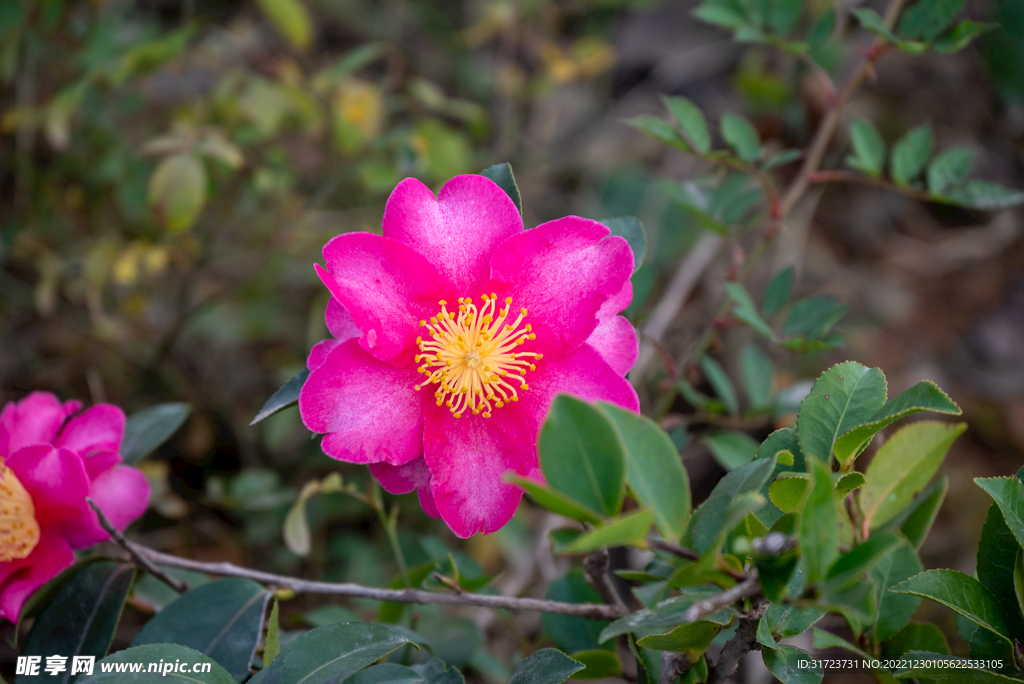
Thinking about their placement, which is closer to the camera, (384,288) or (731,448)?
(384,288)

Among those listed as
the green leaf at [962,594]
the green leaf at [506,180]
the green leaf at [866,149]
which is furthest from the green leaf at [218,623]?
the green leaf at [866,149]

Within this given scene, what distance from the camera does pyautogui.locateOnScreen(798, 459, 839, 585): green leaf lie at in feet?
1.46

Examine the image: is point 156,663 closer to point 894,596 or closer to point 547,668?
point 547,668

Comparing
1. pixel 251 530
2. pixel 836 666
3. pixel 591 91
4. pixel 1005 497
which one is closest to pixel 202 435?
pixel 251 530

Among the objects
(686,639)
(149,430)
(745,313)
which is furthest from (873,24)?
(149,430)

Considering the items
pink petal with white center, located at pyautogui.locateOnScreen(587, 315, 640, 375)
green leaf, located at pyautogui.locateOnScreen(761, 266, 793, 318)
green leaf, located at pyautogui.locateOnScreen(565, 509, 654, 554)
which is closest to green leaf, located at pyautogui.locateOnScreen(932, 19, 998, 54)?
green leaf, located at pyautogui.locateOnScreen(761, 266, 793, 318)

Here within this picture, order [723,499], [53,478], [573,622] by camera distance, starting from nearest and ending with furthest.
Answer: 1. [723,499]
2. [53,478]
3. [573,622]

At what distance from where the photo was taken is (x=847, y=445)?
595mm

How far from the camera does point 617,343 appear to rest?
2.31 ft

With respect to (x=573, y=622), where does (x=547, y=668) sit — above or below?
above

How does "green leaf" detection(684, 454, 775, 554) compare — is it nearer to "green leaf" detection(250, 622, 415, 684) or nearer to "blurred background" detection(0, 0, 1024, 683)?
"green leaf" detection(250, 622, 415, 684)

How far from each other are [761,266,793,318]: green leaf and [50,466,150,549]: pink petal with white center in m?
0.99

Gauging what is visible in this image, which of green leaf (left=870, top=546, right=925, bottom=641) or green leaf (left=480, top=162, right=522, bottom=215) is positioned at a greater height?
green leaf (left=480, top=162, right=522, bottom=215)

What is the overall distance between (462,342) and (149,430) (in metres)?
0.56
